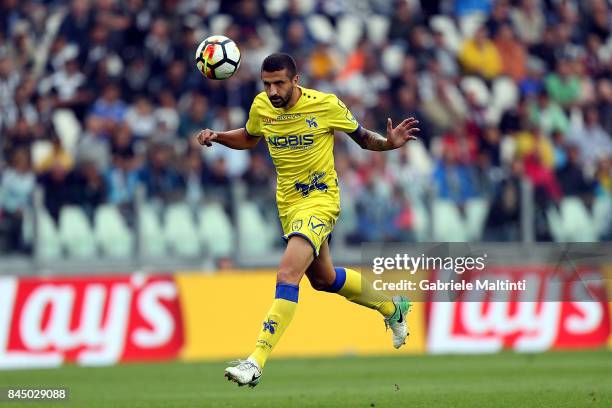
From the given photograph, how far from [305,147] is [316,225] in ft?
2.23

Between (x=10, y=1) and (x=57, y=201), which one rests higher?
(x=10, y=1)

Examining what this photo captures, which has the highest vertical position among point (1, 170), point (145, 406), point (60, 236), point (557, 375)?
point (1, 170)

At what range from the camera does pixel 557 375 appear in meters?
14.3

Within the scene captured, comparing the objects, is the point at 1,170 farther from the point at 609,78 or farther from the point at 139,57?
the point at 609,78

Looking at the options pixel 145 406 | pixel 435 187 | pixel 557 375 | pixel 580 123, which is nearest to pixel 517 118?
pixel 580 123

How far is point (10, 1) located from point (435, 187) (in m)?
7.89

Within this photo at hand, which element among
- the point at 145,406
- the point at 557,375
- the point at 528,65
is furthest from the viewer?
the point at 528,65

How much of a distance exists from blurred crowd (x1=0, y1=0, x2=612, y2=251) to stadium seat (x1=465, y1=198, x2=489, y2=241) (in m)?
0.12

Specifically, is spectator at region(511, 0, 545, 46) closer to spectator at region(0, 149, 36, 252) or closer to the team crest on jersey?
spectator at region(0, 149, 36, 252)

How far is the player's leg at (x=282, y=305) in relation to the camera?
9883 millimetres

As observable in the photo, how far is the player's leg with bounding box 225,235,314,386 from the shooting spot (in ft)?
32.4

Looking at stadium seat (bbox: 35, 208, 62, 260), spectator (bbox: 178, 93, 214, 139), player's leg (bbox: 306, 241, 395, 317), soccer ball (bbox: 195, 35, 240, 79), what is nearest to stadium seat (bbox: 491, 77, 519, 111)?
spectator (bbox: 178, 93, 214, 139)

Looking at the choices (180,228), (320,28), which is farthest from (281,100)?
(320,28)

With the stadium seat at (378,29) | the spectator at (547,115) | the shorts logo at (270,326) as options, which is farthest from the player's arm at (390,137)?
the stadium seat at (378,29)
